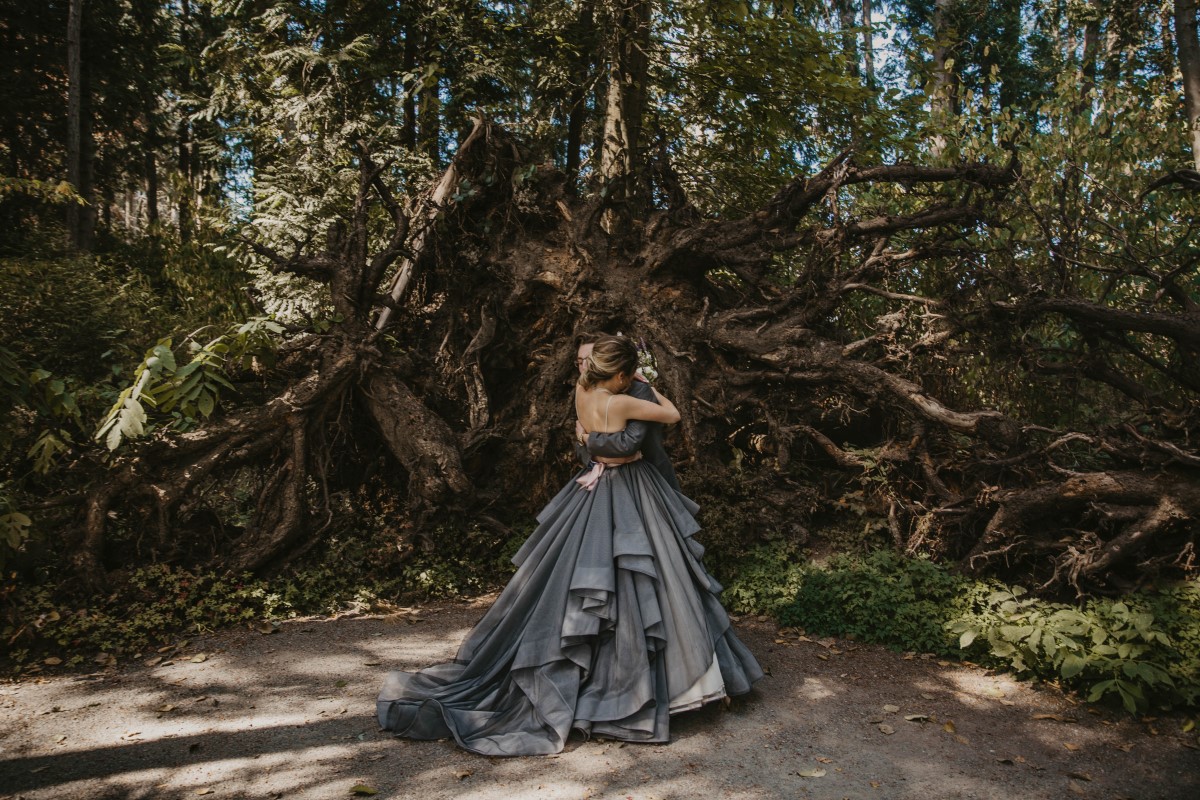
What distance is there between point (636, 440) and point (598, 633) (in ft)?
3.87

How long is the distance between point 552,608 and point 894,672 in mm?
2575

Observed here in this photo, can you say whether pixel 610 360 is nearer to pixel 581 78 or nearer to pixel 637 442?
pixel 637 442

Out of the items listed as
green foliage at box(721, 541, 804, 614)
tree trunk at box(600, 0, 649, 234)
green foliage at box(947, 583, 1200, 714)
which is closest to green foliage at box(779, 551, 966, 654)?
green foliage at box(721, 541, 804, 614)

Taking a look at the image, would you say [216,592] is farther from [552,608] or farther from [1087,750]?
[1087,750]

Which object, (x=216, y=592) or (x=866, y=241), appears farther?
(x=866, y=241)

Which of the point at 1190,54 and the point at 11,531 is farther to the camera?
the point at 1190,54

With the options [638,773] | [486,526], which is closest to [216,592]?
[486,526]

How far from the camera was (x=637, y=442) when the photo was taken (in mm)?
4836

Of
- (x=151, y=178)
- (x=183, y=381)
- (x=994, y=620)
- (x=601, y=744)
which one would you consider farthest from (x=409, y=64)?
(x=994, y=620)

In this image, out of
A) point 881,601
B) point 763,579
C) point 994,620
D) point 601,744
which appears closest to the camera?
point 601,744

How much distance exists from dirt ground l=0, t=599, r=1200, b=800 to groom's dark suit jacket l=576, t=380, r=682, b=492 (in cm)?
157

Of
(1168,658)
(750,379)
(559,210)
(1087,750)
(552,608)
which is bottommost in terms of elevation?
(1087,750)

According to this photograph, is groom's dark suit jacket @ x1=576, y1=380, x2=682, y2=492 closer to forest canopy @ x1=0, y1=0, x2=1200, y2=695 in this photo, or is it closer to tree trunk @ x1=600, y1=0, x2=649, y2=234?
forest canopy @ x1=0, y1=0, x2=1200, y2=695

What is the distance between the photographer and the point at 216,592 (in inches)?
248
